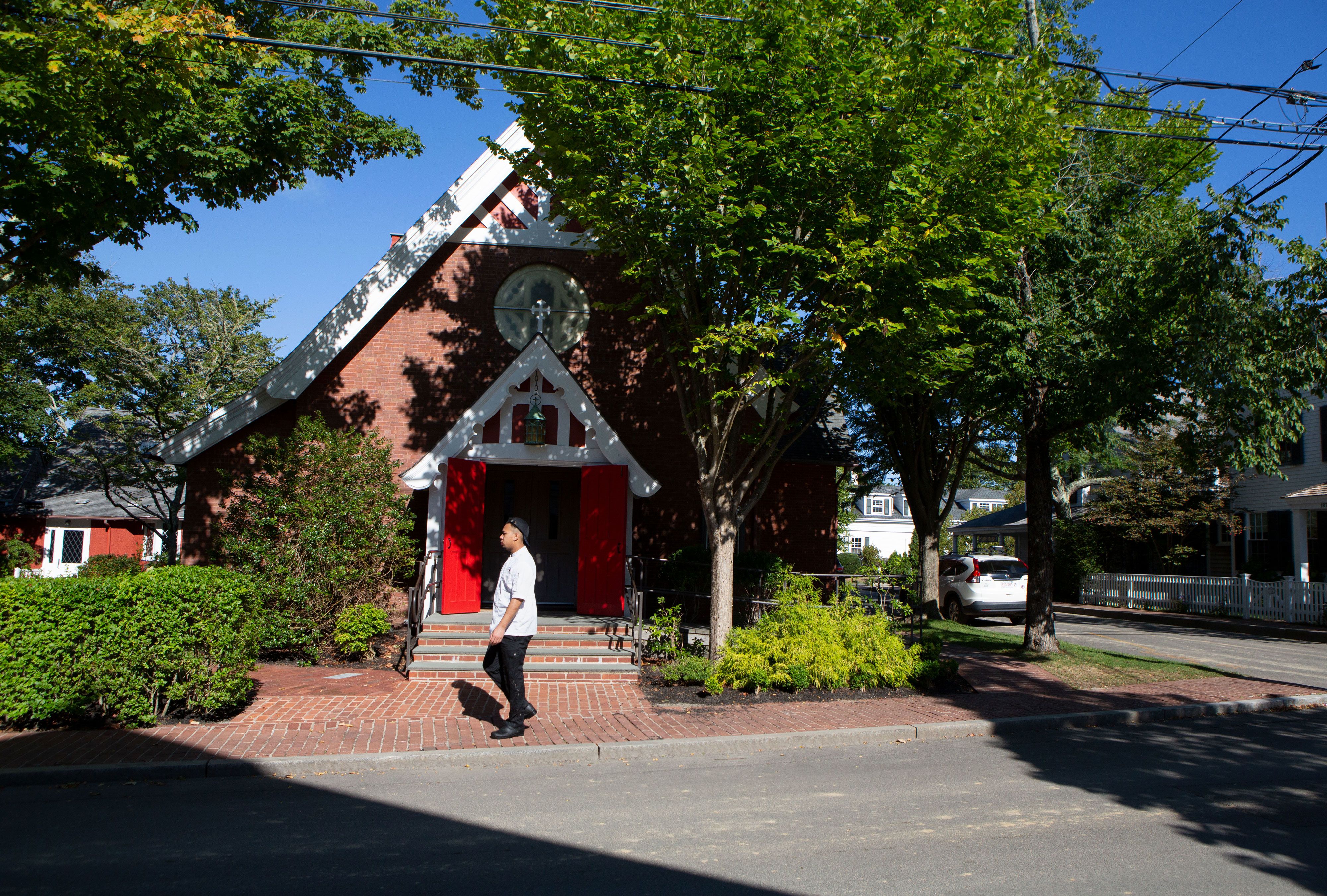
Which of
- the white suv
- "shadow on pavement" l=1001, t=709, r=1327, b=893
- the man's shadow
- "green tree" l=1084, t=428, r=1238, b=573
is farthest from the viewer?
"green tree" l=1084, t=428, r=1238, b=573

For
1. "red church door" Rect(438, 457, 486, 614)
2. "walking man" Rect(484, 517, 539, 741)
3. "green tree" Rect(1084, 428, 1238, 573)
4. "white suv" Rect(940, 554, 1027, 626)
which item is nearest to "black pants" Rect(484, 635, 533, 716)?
"walking man" Rect(484, 517, 539, 741)

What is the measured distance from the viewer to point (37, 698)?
698 centimetres

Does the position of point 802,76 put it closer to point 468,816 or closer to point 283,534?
point 468,816

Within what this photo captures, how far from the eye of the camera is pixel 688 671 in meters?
9.63

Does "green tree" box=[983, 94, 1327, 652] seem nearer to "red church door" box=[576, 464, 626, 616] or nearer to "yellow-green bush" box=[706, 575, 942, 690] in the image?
"yellow-green bush" box=[706, 575, 942, 690]

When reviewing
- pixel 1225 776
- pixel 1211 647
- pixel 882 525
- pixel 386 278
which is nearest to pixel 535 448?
pixel 386 278

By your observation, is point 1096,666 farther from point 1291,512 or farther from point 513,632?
point 1291,512

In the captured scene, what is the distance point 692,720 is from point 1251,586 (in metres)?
20.8

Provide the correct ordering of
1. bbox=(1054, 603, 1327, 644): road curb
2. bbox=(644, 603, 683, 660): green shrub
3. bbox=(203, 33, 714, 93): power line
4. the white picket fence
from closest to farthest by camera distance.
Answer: bbox=(203, 33, 714, 93): power line, bbox=(644, 603, 683, 660): green shrub, bbox=(1054, 603, 1327, 644): road curb, the white picket fence

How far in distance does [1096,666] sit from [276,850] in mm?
10949

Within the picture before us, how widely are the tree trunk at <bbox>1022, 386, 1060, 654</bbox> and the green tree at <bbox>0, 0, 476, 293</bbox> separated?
9.41 m

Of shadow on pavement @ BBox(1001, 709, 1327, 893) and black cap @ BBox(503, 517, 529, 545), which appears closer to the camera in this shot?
shadow on pavement @ BBox(1001, 709, 1327, 893)

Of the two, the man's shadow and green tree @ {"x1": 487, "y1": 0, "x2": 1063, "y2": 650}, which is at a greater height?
green tree @ {"x1": 487, "y1": 0, "x2": 1063, "y2": 650}

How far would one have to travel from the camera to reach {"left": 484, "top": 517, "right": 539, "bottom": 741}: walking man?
717 cm
